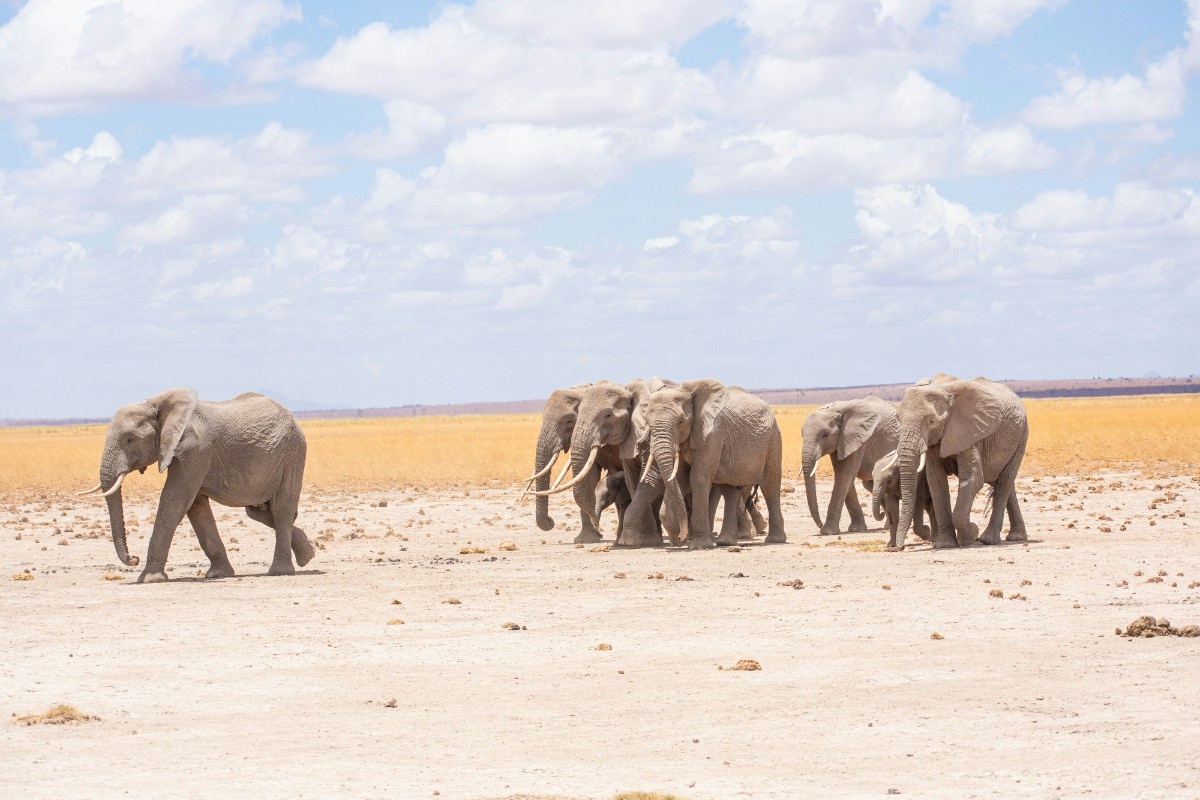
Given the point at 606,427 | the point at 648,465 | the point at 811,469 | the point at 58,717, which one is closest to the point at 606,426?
the point at 606,427

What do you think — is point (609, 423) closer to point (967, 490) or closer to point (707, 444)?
point (707, 444)

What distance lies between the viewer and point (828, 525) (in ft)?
82.7

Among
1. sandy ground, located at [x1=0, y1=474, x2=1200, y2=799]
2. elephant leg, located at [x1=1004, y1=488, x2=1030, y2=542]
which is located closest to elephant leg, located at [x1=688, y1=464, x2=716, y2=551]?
sandy ground, located at [x1=0, y1=474, x2=1200, y2=799]

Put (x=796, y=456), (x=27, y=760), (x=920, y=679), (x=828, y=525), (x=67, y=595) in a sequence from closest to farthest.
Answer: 1. (x=27, y=760)
2. (x=920, y=679)
3. (x=67, y=595)
4. (x=828, y=525)
5. (x=796, y=456)

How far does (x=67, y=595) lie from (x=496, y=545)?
27.2 feet

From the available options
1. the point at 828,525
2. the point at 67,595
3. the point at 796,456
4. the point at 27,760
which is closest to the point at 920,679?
the point at 27,760

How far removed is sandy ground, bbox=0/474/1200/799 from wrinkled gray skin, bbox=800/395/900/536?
10.4 feet

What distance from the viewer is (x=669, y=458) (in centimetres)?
2206

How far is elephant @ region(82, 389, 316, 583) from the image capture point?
63.8 feet

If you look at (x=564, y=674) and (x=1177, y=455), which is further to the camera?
(x=1177, y=455)

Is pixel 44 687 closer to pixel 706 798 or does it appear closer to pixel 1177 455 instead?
pixel 706 798

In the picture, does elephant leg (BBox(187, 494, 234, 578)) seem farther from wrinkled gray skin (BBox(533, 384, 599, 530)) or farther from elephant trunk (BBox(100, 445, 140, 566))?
wrinkled gray skin (BBox(533, 384, 599, 530))

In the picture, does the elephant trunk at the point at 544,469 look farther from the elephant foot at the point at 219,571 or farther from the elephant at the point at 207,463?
the elephant foot at the point at 219,571

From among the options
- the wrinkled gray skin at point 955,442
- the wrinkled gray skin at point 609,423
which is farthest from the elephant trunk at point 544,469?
the wrinkled gray skin at point 955,442
